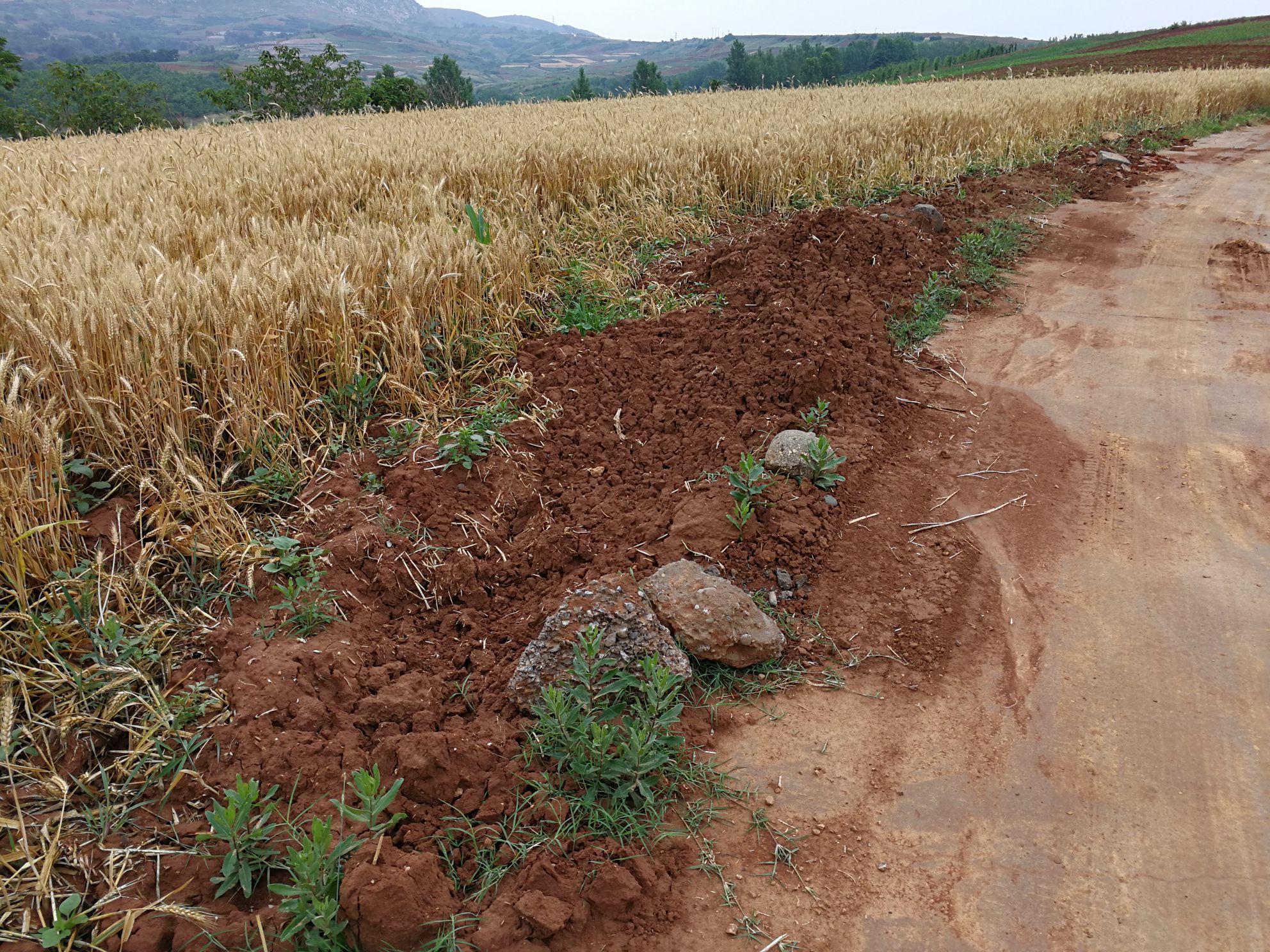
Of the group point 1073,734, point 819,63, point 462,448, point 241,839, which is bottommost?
point 1073,734

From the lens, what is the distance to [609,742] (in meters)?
2.40

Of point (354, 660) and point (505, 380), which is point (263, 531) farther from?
point (505, 380)

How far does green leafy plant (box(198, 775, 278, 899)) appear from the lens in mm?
1974

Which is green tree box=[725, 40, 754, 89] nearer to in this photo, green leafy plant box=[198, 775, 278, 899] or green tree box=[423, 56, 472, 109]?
green tree box=[423, 56, 472, 109]

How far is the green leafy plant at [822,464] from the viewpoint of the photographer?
3828 mm

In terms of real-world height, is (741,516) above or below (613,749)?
above

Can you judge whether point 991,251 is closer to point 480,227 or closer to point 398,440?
point 480,227

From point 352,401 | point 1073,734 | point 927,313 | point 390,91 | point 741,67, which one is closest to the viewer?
point 1073,734

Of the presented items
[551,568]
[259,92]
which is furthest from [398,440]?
[259,92]

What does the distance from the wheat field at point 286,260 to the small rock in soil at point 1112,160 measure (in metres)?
1.57

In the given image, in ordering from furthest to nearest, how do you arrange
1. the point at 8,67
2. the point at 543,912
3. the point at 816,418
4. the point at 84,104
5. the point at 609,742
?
the point at 84,104 → the point at 8,67 → the point at 816,418 → the point at 609,742 → the point at 543,912

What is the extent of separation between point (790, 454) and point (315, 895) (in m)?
2.81

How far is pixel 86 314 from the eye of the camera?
3.29 m

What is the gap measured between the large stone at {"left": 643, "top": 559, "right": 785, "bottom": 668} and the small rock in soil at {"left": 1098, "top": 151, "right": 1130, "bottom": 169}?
12.0 meters
